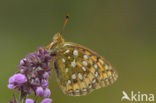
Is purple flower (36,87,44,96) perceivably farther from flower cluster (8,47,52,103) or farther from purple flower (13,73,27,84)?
purple flower (13,73,27,84)

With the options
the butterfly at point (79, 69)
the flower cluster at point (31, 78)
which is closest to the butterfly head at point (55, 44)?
the butterfly at point (79, 69)

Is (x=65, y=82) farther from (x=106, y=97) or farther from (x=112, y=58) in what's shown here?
(x=112, y=58)

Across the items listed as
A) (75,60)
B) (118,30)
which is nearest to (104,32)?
(118,30)

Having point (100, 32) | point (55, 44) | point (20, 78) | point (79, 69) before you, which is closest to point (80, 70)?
point (79, 69)

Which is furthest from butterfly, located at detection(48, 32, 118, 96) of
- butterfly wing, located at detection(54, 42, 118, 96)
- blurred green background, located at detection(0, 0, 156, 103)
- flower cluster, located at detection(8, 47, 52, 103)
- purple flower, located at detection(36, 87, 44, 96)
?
blurred green background, located at detection(0, 0, 156, 103)

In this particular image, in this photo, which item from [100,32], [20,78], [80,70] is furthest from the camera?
[100,32]

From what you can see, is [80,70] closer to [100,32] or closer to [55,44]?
[55,44]

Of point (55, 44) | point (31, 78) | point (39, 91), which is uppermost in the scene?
point (55, 44)
